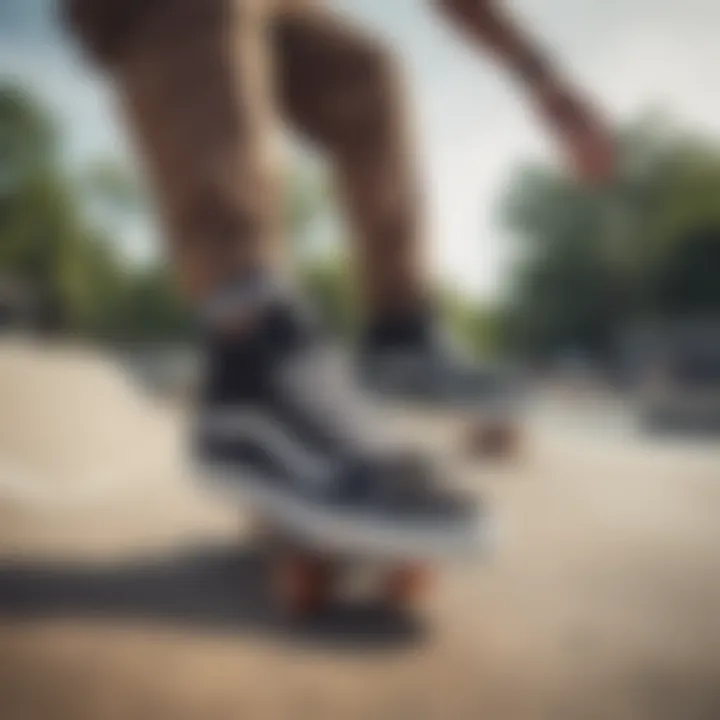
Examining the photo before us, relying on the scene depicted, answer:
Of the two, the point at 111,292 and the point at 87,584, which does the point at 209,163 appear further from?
the point at 87,584

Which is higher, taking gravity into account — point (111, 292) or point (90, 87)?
point (90, 87)

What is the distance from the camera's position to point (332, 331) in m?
0.64

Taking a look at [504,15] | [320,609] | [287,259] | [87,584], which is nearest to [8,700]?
[87,584]

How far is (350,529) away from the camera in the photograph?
598 mm

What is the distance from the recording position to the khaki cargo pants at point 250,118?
0.62 meters

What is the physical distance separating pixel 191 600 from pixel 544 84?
393mm

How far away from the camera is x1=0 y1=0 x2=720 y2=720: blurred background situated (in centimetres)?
62

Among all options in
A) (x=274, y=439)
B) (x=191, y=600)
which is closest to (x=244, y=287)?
(x=274, y=439)

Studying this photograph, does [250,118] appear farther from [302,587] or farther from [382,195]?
[302,587]

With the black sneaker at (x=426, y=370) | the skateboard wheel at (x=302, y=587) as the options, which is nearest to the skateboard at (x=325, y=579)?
the skateboard wheel at (x=302, y=587)

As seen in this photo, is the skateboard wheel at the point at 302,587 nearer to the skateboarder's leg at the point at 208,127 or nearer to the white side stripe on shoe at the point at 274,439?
the white side stripe on shoe at the point at 274,439

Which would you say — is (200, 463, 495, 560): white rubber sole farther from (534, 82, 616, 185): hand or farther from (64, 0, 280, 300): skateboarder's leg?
(534, 82, 616, 185): hand

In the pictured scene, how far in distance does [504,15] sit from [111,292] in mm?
306

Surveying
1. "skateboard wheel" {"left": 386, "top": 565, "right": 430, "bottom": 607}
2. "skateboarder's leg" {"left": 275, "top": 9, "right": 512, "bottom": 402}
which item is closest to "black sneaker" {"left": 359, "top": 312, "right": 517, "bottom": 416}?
"skateboarder's leg" {"left": 275, "top": 9, "right": 512, "bottom": 402}
